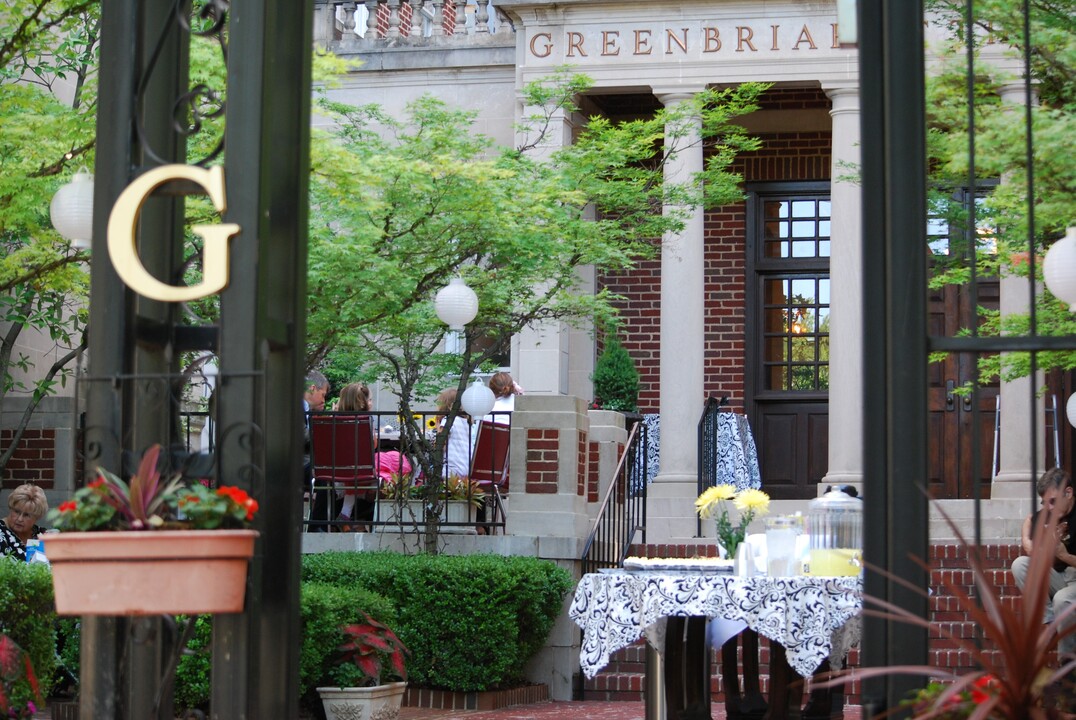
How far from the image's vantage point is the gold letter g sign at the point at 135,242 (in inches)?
141

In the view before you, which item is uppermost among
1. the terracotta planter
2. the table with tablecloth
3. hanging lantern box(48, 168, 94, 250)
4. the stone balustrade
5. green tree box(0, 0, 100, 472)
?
the stone balustrade

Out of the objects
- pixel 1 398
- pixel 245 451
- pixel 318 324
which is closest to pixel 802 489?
pixel 318 324

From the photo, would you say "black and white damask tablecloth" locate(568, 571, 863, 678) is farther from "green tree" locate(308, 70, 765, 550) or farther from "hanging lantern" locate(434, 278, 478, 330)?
"hanging lantern" locate(434, 278, 478, 330)

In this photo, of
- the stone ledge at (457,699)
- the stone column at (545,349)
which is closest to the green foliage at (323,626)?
the stone ledge at (457,699)

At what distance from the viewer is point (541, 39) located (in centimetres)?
1527

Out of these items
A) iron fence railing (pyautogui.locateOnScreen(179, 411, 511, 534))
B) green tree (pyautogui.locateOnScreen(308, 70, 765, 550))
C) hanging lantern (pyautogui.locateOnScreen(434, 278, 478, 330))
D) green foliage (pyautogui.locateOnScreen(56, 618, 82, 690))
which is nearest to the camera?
green foliage (pyautogui.locateOnScreen(56, 618, 82, 690))

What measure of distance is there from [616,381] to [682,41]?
339cm

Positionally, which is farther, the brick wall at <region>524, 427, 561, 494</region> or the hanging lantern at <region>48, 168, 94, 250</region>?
the brick wall at <region>524, 427, 561, 494</region>

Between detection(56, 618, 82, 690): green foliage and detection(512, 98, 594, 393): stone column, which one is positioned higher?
detection(512, 98, 594, 393): stone column

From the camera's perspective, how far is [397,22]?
17016 millimetres

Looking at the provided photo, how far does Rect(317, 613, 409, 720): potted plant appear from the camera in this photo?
25.8ft

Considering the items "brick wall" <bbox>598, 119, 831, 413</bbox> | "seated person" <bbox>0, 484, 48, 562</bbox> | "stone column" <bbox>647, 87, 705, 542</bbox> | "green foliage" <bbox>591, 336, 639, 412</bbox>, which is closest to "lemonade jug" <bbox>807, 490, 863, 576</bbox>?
"seated person" <bbox>0, 484, 48, 562</bbox>

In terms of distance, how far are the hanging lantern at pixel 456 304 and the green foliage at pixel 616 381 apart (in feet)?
16.6

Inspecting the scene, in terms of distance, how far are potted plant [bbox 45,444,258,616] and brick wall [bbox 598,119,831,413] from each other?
1332 cm
